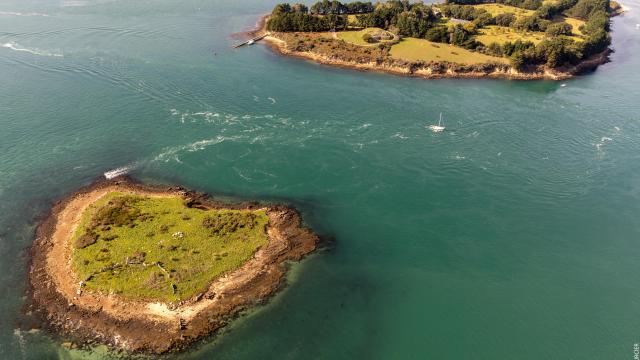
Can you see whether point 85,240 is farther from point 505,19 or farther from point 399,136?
point 505,19

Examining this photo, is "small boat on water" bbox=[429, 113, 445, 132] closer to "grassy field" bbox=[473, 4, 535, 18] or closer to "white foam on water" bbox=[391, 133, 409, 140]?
"white foam on water" bbox=[391, 133, 409, 140]

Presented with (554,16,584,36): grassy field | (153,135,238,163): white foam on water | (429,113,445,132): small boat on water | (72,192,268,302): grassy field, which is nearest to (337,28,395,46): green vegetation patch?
(429,113,445,132): small boat on water

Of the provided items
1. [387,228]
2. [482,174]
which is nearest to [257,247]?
[387,228]

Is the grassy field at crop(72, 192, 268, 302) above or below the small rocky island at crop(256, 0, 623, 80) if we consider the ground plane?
below

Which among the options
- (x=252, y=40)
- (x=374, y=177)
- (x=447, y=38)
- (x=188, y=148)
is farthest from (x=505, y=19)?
(x=188, y=148)

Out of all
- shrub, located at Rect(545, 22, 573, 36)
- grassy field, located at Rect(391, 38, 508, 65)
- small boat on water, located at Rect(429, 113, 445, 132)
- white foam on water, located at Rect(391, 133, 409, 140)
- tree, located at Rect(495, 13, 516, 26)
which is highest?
tree, located at Rect(495, 13, 516, 26)

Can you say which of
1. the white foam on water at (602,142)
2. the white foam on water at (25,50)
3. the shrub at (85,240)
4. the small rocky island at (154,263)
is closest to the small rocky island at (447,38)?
the white foam on water at (602,142)
